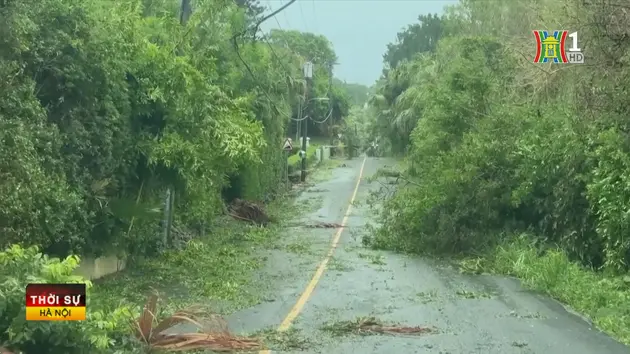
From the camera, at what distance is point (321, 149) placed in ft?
254

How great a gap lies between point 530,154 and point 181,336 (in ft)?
37.5

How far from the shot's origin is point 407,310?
41.7 feet

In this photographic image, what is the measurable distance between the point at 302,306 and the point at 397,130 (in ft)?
157

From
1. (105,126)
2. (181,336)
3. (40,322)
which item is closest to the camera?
(40,322)

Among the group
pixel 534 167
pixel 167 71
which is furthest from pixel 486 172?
pixel 167 71

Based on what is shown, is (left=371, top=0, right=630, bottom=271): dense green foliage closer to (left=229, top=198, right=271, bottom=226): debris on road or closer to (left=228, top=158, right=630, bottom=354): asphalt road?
(left=228, top=158, right=630, bottom=354): asphalt road

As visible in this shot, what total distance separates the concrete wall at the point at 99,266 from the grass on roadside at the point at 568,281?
7.34 meters

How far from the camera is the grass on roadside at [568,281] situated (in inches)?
465

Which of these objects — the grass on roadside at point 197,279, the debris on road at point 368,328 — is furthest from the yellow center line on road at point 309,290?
the grass on roadside at point 197,279

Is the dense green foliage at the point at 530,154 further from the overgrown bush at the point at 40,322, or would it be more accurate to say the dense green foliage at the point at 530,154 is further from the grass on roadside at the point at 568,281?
the overgrown bush at the point at 40,322

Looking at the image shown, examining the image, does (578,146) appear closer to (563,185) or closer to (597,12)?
(563,185)

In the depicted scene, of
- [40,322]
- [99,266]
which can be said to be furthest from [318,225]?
[40,322]

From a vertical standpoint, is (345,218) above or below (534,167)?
below

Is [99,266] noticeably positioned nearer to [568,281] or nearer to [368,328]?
[368,328]
